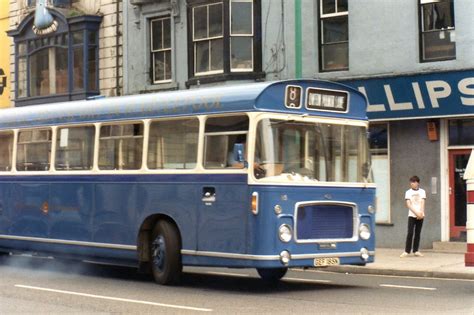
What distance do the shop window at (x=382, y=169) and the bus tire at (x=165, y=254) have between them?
9.70m

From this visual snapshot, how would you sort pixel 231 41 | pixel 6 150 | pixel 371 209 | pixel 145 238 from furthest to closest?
pixel 231 41, pixel 6 150, pixel 145 238, pixel 371 209

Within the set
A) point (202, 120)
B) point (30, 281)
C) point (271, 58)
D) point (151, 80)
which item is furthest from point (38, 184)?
point (151, 80)

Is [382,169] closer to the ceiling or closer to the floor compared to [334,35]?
closer to the floor

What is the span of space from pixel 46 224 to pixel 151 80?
480 inches

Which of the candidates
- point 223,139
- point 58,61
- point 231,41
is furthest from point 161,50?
point 223,139

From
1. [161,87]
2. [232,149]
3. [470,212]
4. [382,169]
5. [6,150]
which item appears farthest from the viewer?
[161,87]

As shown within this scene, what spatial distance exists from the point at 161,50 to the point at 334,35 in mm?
6594

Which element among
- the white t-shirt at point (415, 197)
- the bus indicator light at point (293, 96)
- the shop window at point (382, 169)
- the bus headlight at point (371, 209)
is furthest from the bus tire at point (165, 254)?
the shop window at point (382, 169)

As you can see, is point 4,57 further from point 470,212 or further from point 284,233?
point 470,212

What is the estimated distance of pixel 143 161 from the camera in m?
14.7

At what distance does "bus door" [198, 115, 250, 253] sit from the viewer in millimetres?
13016

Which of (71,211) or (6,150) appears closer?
(71,211)

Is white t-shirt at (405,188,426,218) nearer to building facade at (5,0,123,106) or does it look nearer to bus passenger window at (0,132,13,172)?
bus passenger window at (0,132,13,172)

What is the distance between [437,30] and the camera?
21609 millimetres
